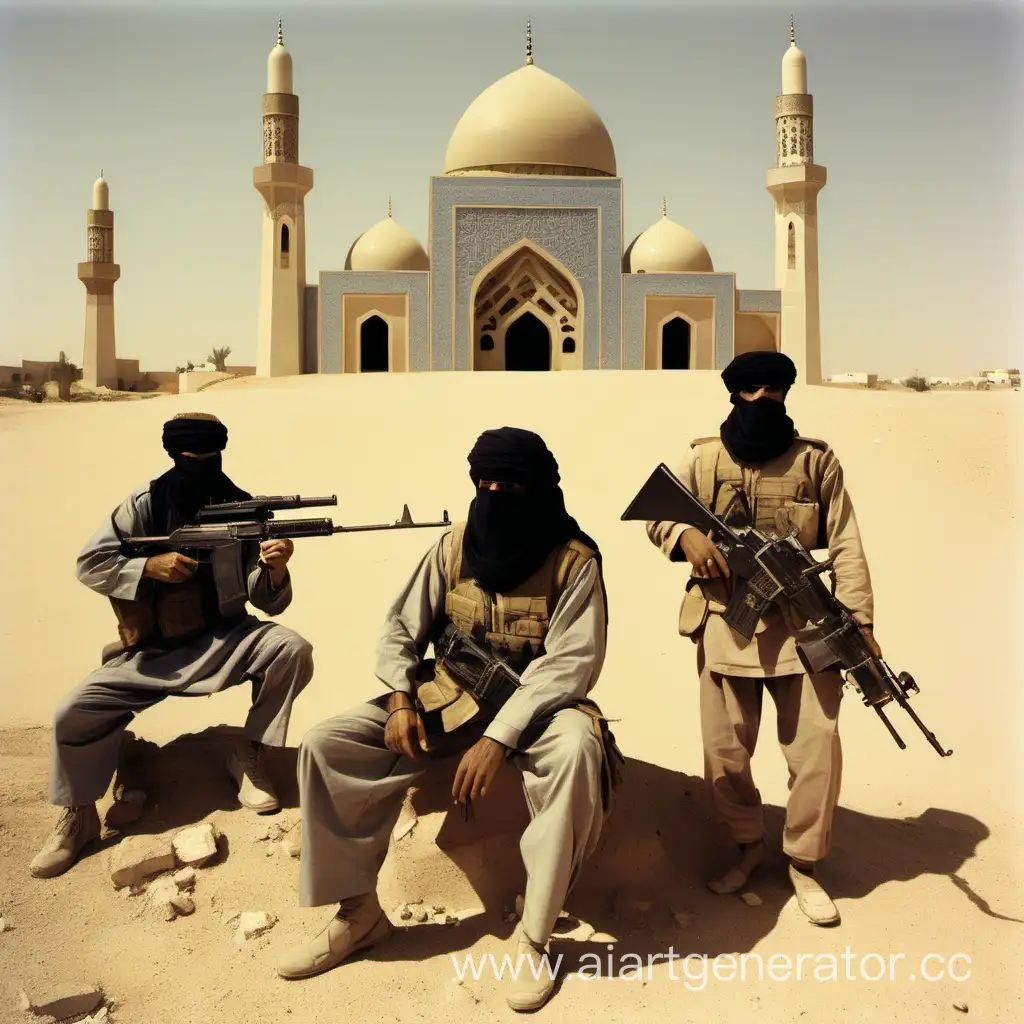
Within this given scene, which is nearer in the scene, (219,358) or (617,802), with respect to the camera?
(617,802)

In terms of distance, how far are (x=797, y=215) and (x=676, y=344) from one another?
137 inches

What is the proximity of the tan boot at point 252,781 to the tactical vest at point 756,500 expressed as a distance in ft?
5.08

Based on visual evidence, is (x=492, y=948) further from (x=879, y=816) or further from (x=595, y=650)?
(x=879, y=816)

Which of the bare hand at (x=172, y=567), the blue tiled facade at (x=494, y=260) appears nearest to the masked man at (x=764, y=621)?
the bare hand at (x=172, y=567)

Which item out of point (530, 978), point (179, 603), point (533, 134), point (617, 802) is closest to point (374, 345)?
point (533, 134)

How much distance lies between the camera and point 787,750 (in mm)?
3635

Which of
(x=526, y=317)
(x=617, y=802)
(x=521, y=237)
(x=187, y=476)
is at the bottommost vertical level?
(x=617, y=802)

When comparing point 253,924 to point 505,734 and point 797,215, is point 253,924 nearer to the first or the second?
point 505,734

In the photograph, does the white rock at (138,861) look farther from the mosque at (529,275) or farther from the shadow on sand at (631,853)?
the mosque at (529,275)

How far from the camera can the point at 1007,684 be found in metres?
6.02

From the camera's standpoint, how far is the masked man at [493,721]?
3.08 metres

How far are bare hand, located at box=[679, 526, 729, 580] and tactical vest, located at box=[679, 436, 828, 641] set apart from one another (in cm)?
9

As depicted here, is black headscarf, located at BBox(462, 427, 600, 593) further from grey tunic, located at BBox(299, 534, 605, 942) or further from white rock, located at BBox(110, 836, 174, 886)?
white rock, located at BBox(110, 836, 174, 886)

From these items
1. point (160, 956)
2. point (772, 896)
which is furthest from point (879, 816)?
point (160, 956)
